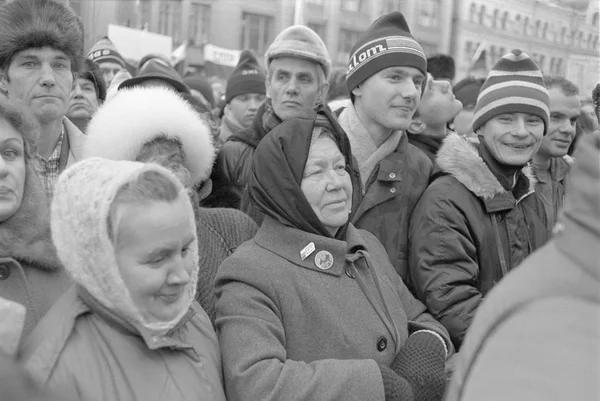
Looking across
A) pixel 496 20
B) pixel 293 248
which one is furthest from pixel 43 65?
pixel 496 20

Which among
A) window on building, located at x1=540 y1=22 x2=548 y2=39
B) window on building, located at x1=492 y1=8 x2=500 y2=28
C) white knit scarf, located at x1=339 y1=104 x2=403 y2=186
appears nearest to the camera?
white knit scarf, located at x1=339 y1=104 x2=403 y2=186

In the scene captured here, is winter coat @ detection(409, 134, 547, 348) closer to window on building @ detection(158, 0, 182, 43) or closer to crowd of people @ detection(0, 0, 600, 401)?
crowd of people @ detection(0, 0, 600, 401)

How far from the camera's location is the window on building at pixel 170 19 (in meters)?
27.4

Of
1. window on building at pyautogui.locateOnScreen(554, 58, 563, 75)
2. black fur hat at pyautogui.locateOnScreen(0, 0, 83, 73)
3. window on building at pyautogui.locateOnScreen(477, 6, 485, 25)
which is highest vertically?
window on building at pyautogui.locateOnScreen(477, 6, 485, 25)

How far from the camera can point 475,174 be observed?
10.2 ft

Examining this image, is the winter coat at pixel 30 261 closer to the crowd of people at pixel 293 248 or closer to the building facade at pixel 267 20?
the crowd of people at pixel 293 248

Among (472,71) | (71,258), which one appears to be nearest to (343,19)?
(472,71)

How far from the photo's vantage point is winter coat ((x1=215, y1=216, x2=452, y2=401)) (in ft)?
6.64

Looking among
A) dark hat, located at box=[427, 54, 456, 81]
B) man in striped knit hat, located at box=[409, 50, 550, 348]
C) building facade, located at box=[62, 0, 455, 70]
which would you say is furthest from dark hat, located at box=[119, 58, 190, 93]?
building facade, located at box=[62, 0, 455, 70]

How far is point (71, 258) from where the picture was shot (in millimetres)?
1849

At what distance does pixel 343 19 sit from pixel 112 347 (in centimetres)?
3097

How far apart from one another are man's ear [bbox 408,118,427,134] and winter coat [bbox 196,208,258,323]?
1.89m

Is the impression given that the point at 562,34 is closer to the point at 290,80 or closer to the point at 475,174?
the point at 290,80

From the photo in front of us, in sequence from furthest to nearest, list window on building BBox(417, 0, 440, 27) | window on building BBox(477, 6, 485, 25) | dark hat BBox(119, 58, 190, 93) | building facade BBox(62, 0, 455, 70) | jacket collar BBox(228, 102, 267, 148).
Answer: window on building BBox(417, 0, 440, 27)
window on building BBox(477, 6, 485, 25)
building facade BBox(62, 0, 455, 70)
jacket collar BBox(228, 102, 267, 148)
dark hat BBox(119, 58, 190, 93)
